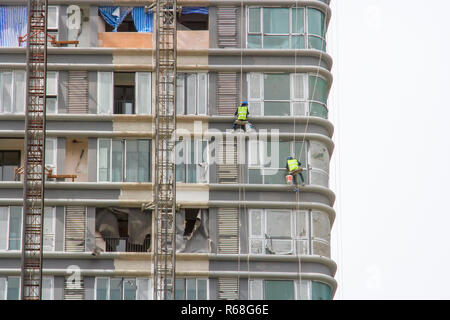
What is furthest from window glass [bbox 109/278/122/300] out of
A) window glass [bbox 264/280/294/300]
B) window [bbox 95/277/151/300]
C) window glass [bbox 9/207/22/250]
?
window glass [bbox 264/280/294/300]

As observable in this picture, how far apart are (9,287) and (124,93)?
13515 mm

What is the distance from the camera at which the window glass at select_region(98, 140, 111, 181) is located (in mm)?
100000

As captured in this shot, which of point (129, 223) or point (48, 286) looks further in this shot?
point (129, 223)

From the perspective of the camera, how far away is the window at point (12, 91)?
10138 centimetres

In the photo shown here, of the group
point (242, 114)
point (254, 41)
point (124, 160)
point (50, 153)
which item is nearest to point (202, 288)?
point (124, 160)

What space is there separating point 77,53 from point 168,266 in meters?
13.9

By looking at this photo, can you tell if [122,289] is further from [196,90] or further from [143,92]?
[196,90]

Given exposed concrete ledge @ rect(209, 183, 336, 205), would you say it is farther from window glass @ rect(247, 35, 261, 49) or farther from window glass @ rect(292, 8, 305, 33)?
window glass @ rect(292, 8, 305, 33)

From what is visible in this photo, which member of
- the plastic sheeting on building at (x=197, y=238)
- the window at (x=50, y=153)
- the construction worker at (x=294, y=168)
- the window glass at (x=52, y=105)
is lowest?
the plastic sheeting on building at (x=197, y=238)

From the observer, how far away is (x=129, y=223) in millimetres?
100062

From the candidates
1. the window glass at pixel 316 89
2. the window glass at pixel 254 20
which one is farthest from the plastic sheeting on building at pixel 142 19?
the window glass at pixel 316 89

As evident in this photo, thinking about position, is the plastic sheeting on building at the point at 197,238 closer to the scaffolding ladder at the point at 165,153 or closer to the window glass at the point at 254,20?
the scaffolding ladder at the point at 165,153

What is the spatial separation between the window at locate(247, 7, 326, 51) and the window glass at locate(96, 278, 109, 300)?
16.2 metres

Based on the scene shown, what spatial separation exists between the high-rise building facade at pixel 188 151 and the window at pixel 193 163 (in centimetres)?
6
